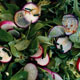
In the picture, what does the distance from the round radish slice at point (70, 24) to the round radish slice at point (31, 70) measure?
23 centimetres

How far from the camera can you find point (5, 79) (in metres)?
1.06

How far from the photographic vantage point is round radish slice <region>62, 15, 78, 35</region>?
1212 mm

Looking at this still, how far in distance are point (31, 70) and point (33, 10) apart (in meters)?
0.29

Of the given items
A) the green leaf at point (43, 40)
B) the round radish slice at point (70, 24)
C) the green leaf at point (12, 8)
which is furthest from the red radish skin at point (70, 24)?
the green leaf at point (12, 8)

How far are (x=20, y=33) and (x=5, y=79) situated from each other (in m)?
0.22

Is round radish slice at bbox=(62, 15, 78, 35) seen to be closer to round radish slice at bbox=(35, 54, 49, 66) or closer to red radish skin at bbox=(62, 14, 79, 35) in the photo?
red radish skin at bbox=(62, 14, 79, 35)

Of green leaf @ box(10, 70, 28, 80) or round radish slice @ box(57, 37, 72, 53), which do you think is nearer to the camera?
green leaf @ box(10, 70, 28, 80)

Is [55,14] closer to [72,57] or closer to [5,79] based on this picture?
[72,57]

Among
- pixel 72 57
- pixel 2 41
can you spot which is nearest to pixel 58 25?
pixel 72 57

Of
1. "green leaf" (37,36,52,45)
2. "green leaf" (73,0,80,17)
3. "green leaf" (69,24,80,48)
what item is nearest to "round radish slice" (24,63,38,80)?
"green leaf" (37,36,52,45)

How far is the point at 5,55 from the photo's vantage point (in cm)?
108

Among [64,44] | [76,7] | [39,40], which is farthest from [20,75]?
[76,7]

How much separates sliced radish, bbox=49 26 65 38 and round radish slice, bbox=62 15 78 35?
24mm

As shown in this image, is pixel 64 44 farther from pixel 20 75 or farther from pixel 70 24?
pixel 20 75
